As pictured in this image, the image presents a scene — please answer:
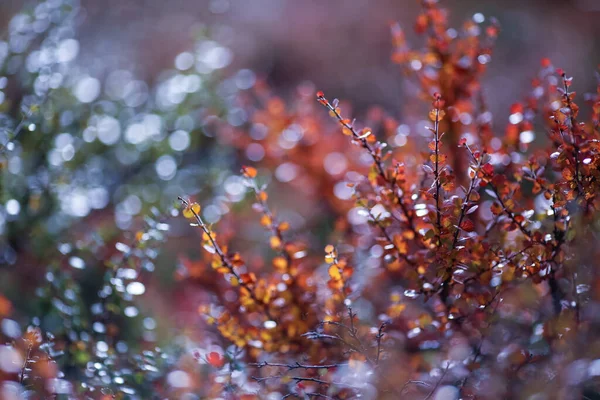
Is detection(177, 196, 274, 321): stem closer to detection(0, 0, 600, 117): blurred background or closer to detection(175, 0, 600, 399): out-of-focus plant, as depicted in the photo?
detection(175, 0, 600, 399): out-of-focus plant

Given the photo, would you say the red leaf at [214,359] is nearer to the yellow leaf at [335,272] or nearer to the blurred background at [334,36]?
the yellow leaf at [335,272]

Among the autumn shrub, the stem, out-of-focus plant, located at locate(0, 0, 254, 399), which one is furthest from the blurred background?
the stem

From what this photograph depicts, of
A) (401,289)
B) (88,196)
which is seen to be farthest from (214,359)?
(88,196)

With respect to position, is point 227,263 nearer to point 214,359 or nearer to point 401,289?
point 214,359

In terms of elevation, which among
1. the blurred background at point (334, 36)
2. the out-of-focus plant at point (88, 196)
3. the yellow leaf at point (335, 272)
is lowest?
the out-of-focus plant at point (88, 196)

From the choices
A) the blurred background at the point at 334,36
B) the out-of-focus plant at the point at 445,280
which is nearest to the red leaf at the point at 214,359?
the out-of-focus plant at the point at 445,280

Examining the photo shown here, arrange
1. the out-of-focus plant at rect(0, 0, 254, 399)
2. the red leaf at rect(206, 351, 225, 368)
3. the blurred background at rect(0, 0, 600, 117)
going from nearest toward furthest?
1. the red leaf at rect(206, 351, 225, 368)
2. the out-of-focus plant at rect(0, 0, 254, 399)
3. the blurred background at rect(0, 0, 600, 117)

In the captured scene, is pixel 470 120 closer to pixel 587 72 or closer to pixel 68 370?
pixel 68 370
